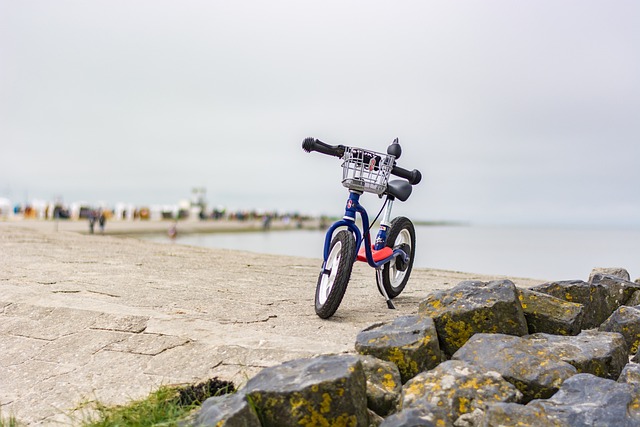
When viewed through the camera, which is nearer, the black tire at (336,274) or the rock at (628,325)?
the rock at (628,325)

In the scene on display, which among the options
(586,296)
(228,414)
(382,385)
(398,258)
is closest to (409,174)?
(398,258)

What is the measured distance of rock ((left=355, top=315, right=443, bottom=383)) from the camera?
3771 mm

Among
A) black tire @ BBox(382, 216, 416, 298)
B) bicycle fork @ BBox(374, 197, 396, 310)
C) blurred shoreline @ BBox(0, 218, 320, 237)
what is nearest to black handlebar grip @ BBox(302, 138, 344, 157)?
bicycle fork @ BBox(374, 197, 396, 310)

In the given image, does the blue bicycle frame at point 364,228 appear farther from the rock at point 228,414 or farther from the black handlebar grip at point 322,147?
the rock at point 228,414

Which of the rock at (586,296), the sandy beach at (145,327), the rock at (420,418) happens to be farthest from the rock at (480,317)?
the rock at (420,418)

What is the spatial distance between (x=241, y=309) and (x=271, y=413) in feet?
8.03

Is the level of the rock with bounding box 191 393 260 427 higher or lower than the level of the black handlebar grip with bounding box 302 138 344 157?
lower

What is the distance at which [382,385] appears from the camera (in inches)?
138

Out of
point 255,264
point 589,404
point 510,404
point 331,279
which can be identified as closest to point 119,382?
point 331,279

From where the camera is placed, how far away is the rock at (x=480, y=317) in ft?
13.7

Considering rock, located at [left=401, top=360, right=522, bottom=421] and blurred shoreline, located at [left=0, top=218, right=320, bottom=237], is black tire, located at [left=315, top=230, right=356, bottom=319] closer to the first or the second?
rock, located at [left=401, top=360, right=522, bottom=421]

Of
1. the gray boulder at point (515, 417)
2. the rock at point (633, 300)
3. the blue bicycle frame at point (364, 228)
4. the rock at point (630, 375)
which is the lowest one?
the gray boulder at point (515, 417)

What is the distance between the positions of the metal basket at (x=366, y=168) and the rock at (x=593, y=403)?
2.35 meters

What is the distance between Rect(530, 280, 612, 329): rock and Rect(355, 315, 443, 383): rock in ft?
5.37
